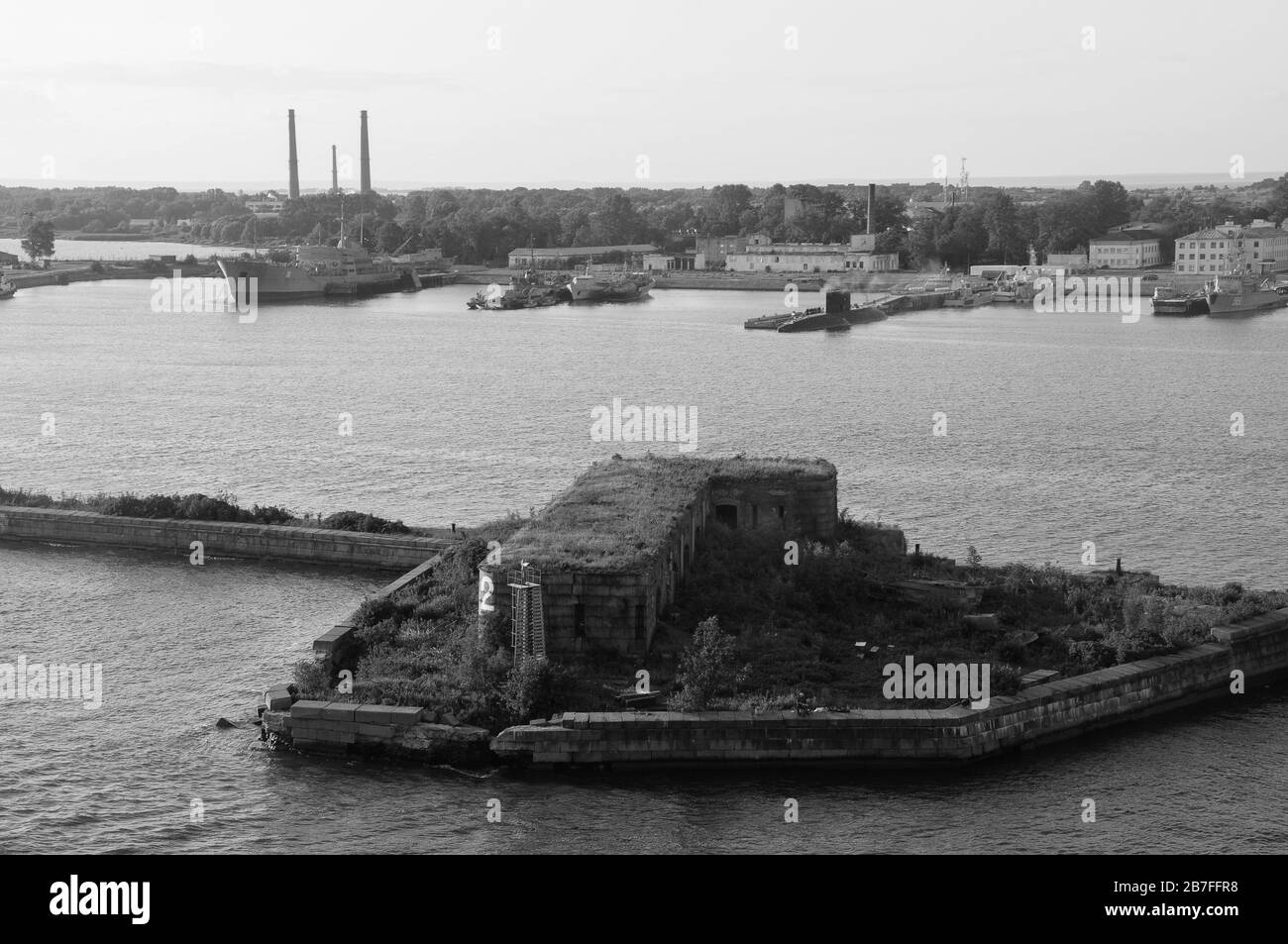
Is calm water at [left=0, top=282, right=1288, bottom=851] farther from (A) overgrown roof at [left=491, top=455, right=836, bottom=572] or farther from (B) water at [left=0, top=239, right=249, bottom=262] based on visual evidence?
(B) water at [left=0, top=239, right=249, bottom=262]

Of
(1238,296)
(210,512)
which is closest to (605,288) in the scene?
(1238,296)

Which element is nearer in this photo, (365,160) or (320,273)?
(320,273)

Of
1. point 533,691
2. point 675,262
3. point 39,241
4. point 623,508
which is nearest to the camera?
point 533,691

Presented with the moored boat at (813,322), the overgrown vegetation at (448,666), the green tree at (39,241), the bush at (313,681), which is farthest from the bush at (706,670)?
the green tree at (39,241)

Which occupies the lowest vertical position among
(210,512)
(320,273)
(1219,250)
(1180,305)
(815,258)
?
(210,512)

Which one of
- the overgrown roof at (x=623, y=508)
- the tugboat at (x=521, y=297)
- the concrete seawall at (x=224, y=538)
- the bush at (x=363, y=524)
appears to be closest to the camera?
the overgrown roof at (x=623, y=508)

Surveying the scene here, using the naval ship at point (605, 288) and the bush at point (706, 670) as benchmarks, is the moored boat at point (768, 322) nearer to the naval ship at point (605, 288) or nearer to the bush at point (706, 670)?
the naval ship at point (605, 288)

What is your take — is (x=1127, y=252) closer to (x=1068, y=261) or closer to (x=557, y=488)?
(x=1068, y=261)

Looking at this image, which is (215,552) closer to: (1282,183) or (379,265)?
(379,265)
